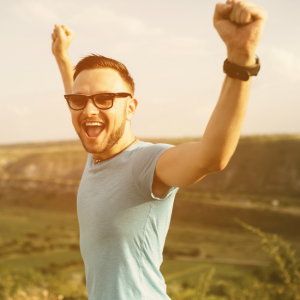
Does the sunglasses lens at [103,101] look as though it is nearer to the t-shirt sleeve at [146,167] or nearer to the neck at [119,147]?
the neck at [119,147]

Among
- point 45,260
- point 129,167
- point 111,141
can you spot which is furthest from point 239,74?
point 45,260

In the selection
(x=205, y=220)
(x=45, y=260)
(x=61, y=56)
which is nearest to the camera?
(x=61, y=56)

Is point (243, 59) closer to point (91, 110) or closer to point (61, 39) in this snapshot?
point (91, 110)

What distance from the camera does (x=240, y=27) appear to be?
114 cm

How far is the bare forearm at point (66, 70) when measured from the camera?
2.90 meters

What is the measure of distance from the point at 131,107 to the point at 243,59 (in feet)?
2.98

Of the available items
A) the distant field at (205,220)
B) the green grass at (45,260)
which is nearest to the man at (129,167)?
the distant field at (205,220)

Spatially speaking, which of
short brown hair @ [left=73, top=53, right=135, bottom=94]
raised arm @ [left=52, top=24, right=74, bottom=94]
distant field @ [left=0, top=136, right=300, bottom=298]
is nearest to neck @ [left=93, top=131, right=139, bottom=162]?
short brown hair @ [left=73, top=53, right=135, bottom=94]

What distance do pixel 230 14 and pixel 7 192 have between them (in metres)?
64.4

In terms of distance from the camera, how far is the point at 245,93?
1.20 meters

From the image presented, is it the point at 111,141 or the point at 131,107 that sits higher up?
the point at 131,107

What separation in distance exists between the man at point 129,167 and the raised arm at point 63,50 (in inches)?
40.3

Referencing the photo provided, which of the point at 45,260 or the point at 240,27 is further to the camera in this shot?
the point at 45,260

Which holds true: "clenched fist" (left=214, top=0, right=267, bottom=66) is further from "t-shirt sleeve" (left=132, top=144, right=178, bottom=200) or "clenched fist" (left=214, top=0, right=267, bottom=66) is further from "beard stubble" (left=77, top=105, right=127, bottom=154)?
"beard stubble" (left=77, top=105, right=127, bottom=154)
